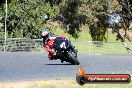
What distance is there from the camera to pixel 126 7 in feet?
220

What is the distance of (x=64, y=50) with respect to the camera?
10.1 meters

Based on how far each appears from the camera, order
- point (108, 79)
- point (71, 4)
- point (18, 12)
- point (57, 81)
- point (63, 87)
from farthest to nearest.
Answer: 1. point (71, 4)
2. point (18, 12)
3. point (57, 81)
4. point (63, 87)
5. point (108, 79)

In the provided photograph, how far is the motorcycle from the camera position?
9664 millimetres

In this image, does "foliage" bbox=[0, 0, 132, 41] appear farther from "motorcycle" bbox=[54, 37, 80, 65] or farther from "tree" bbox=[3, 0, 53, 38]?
"motorcycle" bbox=[54, 37, 80, 65]

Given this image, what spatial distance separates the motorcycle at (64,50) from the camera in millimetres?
9664

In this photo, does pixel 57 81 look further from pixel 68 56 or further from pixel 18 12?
pixel 18 12

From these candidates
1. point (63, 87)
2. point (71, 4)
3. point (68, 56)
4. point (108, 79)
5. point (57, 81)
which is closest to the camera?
point (108, 79)

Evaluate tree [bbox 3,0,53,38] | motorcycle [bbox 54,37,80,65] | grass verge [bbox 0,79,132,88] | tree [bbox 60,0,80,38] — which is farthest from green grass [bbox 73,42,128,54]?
motorcycle [bbox 54,37,80,65]

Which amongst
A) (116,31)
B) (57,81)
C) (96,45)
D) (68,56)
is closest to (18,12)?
(96,45)

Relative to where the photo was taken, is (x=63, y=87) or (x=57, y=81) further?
(x=57, y=81)

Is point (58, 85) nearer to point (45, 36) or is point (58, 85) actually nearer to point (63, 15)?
point (45, 36)

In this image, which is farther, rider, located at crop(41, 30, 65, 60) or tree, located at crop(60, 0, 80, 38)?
tree, located at crop(60, 0, 80, 38)

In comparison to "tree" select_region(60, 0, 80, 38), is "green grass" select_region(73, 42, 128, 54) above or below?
below

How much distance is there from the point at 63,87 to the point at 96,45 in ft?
107
